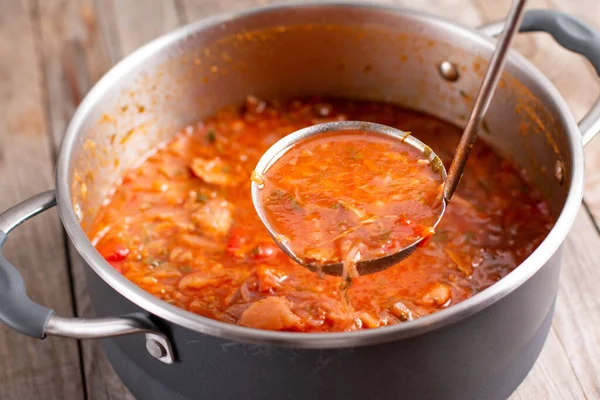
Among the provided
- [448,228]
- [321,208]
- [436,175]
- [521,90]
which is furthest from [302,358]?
[521,90]

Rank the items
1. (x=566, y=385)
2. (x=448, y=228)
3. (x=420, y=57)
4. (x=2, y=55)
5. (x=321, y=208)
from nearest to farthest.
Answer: (x=321, y=208)
(x=566, y=385)
(x=448, y=228)
(x=420, y=57)
(x=2, y=55)

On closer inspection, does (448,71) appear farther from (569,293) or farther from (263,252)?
(263,252)

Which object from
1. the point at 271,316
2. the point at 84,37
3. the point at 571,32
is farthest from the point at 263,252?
the point at 84,37

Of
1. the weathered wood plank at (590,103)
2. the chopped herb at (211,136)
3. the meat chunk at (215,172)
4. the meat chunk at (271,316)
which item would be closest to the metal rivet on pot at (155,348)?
the meat chunk at (271,316)

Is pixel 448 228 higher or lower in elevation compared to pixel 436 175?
lower

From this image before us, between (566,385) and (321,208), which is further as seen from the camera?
(566,385)

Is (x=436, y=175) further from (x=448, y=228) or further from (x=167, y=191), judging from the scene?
(x=167, y=191)

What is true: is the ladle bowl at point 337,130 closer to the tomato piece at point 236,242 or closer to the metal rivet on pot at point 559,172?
the tomato piece at point 236,242

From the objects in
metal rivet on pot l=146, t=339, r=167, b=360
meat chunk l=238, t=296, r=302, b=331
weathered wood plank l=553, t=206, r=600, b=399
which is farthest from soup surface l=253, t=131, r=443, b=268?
weathered wood plank l=553, t=206, r=600, b=399
